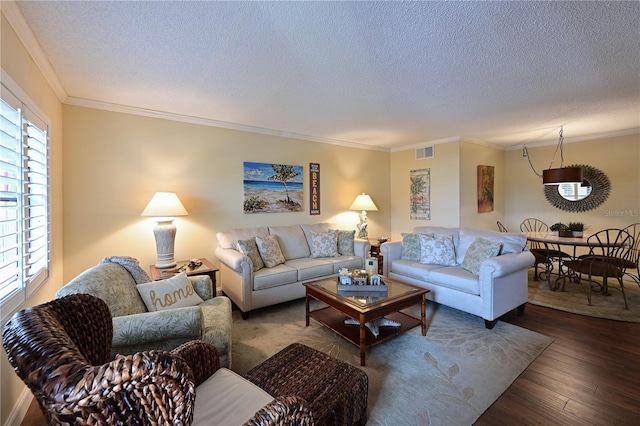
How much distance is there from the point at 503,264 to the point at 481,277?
24cm

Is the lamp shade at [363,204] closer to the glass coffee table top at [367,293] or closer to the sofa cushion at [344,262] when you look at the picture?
the sofa cushion at [344,262]

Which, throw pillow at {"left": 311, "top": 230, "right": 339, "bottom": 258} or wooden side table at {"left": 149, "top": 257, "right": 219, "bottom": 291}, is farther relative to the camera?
throw pillow at {"left": 311, "top": 230, "right": 339, "bottom": 258}

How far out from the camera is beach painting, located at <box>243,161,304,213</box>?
420cm

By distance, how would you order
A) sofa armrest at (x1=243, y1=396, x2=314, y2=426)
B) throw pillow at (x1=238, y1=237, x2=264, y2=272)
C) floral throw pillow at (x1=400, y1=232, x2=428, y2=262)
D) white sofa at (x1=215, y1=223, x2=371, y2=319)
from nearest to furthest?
1. sofa armrest at (x1=243, y1=396, x2=314, y2=426)
2. white sofa at (x1=215, y1=223, x2=371, y2=319)
3. throw pillow at (x1=238, y1=237, x2=264, y2=272)
4. floral throw pillow at (x1=400, y1=232, x2=428, y2=262)

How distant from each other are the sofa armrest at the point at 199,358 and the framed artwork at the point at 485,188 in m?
5.39

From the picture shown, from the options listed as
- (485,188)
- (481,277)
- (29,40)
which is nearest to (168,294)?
(29,40)

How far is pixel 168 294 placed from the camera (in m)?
2.08

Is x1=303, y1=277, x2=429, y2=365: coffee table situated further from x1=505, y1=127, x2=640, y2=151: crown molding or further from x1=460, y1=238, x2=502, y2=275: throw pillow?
x1=505, y1=127, x2=640, y2=151: crown molding

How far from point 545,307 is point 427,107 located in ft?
9.34

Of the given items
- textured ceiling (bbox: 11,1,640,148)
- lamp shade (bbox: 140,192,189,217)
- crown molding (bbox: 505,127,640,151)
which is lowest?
lamp shade (bbox: 140,192,189,217)

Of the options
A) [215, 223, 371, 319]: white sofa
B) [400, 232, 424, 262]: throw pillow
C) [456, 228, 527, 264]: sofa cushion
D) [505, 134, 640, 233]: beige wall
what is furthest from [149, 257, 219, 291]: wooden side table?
[505, 134, 640, 233]: beige wall

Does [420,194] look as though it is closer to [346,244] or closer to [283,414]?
[346,244]

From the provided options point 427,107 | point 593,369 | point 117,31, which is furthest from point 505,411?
point 117,31

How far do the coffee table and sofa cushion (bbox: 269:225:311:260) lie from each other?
1152mm
